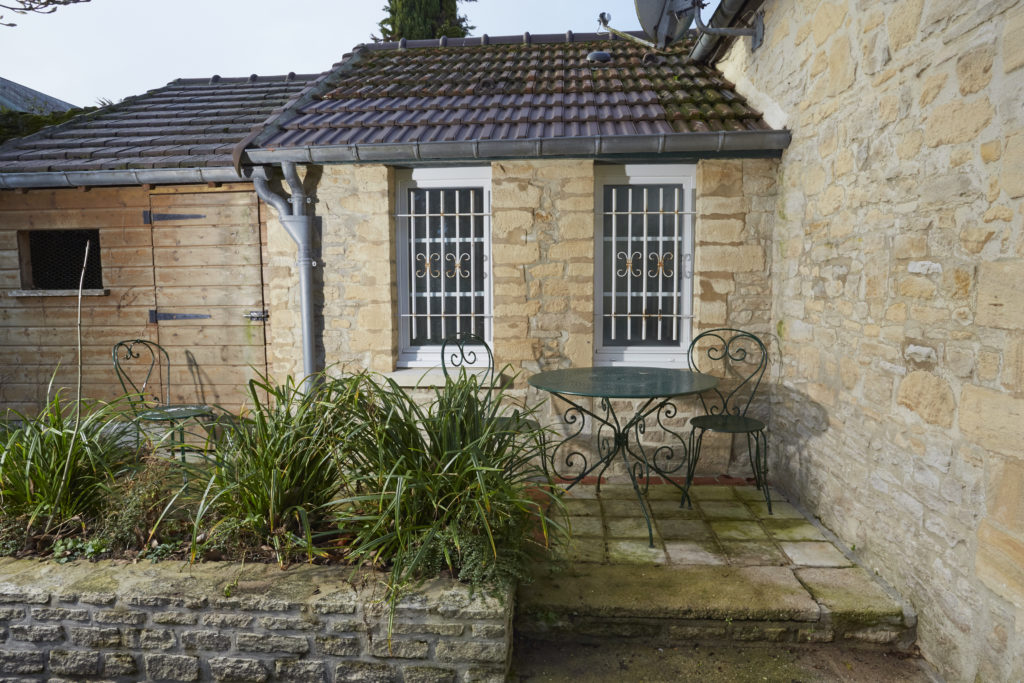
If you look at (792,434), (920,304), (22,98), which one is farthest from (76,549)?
(22,98)

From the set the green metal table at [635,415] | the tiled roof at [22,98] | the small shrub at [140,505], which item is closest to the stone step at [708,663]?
the green metal table at [635,415]

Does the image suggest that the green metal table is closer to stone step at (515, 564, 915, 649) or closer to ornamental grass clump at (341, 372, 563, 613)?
ornamental grass clump at (341, 372, 563, 613)

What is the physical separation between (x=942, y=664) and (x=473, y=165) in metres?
3.97

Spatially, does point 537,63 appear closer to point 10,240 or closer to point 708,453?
point 708,453

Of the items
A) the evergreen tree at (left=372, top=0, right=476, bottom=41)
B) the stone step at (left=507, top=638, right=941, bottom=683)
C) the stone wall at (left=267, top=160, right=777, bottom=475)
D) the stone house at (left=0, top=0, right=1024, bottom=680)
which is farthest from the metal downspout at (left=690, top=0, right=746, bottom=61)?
the evergreen tree at (left=372, top=0, right=476, bottom=41)

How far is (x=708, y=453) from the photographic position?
15.3 ft

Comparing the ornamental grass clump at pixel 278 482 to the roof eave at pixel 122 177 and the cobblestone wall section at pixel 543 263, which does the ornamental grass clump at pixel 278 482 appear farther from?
the roof eave at pixel 122 177

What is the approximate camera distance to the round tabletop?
11.7 feet

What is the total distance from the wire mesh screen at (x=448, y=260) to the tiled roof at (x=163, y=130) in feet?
5.33

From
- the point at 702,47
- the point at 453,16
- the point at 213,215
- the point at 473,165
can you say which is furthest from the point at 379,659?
the point at 453,16

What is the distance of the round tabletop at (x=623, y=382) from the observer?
3.57 metres

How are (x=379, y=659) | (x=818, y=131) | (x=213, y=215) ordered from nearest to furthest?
(x=379, y=659) → (x=818, y=131) → (x=213, y=215)

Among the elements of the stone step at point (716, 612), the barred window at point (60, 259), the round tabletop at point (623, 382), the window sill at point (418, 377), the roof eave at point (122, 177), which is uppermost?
the roof eave at point (122, 177)

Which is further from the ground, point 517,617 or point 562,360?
point 562,360
